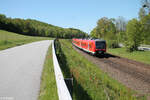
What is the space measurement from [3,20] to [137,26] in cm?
8770

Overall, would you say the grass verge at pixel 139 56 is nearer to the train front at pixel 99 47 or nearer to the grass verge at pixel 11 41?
the train front at pixel 99 47

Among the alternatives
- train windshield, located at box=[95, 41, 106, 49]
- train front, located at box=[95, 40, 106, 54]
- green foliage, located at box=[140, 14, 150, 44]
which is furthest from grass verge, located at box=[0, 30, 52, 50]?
green foliage, located at box=[140, 14, 150, 44]

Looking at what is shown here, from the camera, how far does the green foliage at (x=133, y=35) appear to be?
1076 inches

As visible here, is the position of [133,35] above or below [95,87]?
above

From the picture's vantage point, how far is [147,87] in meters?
7.61

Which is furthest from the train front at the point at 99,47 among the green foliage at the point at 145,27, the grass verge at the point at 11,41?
the green foliage at the point at 145,27

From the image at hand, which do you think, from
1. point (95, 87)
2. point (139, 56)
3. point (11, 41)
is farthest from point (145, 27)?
point (11, 41)

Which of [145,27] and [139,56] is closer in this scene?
[139,56]

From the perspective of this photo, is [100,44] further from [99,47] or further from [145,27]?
[145,27]

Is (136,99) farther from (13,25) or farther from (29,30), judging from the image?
(29,30)

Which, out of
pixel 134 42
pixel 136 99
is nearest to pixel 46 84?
pixel 136 99

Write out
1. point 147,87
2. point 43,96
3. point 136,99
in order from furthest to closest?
point 147,87, point 136,99, point 43,96

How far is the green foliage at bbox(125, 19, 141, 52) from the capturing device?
89.7ft

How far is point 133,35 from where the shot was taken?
28.8 meters
